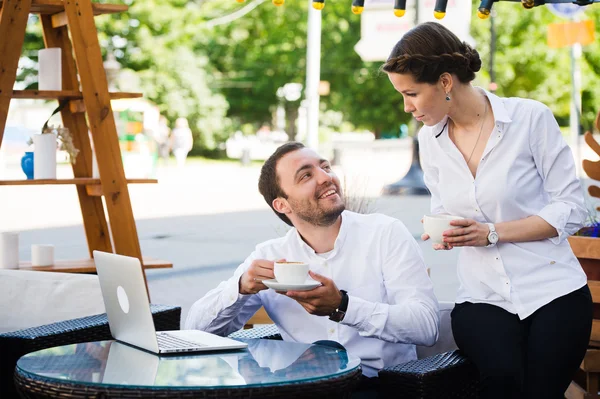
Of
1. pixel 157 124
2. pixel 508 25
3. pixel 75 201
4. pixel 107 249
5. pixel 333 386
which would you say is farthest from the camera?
pixel 508 25

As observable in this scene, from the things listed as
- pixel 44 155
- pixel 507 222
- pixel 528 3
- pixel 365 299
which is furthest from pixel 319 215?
pixel 44 155

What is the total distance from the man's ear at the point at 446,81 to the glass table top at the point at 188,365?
3.27 feet

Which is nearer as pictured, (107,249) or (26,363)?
(26,363)

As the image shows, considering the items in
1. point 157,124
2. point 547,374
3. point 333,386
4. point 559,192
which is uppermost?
point 559,192

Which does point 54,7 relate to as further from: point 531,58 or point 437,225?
point 531,58

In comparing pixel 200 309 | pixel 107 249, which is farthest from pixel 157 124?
pixel 200 309

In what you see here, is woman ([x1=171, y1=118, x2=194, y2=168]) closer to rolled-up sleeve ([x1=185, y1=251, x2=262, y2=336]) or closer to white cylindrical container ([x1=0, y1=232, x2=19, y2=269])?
white cylindrical container ([x1=0, y1=232, x2=19, y2=269])

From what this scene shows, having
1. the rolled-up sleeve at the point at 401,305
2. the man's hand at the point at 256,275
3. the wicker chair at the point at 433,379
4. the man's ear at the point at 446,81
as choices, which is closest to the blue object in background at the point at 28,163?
the man's hand at the point at 256,275

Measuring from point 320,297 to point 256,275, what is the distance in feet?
0.87

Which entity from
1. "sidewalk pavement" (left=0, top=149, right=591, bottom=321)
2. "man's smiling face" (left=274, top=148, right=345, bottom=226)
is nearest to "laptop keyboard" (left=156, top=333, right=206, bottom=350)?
"man's smiling face" (left=274, top=148, right=345, bottom=226)

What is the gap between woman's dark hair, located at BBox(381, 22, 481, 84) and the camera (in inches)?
122

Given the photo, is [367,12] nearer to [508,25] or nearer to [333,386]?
[333,386]

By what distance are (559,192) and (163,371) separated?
150 centimetres

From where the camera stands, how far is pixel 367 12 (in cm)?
1881
